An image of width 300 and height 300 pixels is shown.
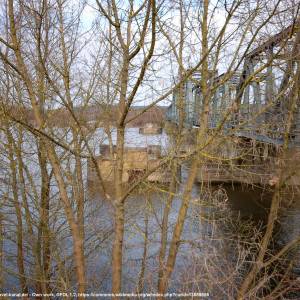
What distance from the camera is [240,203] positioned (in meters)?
20.8

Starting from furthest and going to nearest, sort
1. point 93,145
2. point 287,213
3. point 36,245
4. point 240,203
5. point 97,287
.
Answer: point 240,203, point 287,213, point 93,145, point 97,287, point 36,245

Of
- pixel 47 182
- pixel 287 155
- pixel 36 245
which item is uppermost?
pixel 287 155

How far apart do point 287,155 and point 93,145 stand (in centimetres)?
468

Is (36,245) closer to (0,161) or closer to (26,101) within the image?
(0,161)

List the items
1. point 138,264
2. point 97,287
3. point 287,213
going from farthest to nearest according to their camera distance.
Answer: point 287,213, point 138,264, point 97,287

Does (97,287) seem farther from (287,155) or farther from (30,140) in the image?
(287,155)

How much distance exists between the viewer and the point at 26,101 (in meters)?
8.56

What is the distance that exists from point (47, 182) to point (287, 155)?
5.41 meters

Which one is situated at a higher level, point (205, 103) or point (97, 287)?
point (205, 103)

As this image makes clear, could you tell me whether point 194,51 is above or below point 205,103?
above

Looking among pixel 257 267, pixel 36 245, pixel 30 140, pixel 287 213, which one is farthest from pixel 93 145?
pixel 287 213

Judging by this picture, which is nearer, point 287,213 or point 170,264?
point 170,264

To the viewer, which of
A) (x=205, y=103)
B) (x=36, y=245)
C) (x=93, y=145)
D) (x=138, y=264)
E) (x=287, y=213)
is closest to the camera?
(x=205, y=103)

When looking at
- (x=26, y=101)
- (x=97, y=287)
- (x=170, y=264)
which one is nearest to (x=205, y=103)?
(x=170, y=264)
